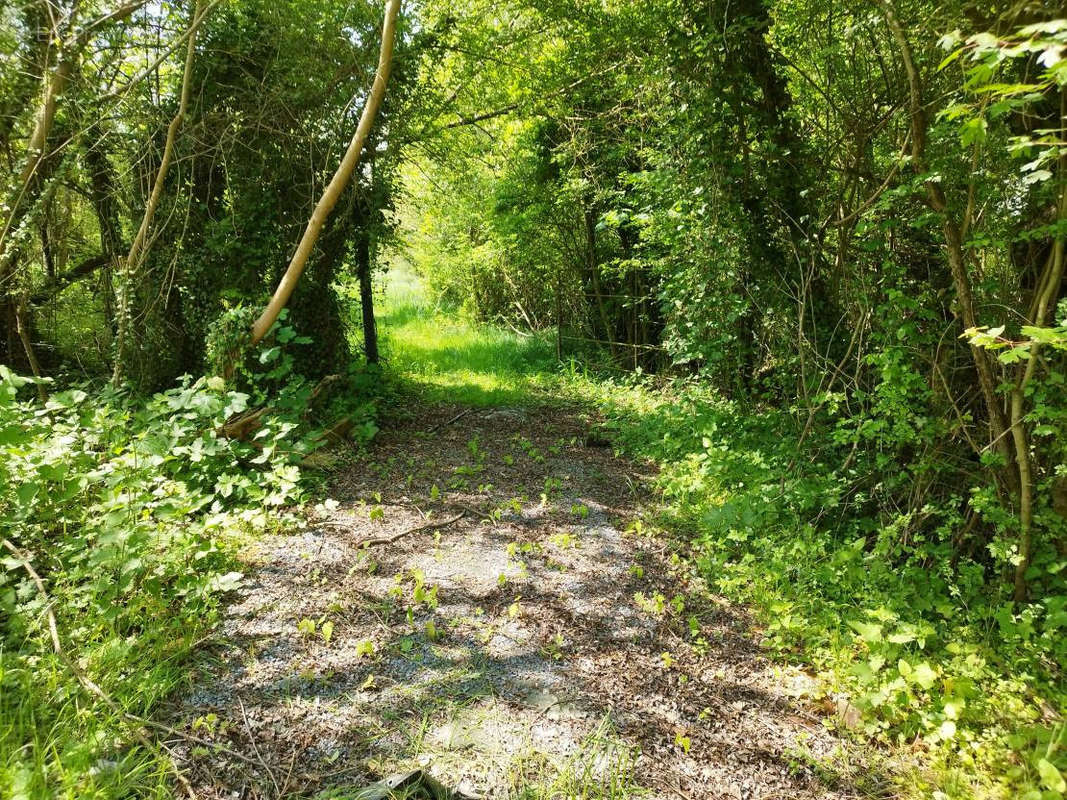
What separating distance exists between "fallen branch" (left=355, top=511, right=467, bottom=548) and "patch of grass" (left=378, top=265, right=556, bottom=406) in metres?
3.34

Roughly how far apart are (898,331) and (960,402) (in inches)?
19.9

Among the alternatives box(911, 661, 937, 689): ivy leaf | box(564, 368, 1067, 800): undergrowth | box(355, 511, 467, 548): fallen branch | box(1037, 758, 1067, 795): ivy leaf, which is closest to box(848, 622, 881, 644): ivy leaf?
box(564, 368, 1067, 800): undergrowth

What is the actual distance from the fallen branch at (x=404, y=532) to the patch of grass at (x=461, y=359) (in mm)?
3343

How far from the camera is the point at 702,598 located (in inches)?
126

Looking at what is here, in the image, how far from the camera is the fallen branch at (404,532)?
352 cm

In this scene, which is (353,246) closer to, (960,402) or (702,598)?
(702,598)

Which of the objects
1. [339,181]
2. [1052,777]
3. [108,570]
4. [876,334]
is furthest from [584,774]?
[339,181]

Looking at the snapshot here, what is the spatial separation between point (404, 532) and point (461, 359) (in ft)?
20.2

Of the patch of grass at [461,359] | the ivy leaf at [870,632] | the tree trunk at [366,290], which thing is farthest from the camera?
the patch of grass at [461,359]

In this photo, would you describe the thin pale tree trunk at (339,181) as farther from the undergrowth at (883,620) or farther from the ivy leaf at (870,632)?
the ivy leaf at (870,632)

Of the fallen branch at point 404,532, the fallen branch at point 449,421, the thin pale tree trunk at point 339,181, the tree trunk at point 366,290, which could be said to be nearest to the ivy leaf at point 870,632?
the fallen branch at point 404,532

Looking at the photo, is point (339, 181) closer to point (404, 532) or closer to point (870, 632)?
point (404, 532)

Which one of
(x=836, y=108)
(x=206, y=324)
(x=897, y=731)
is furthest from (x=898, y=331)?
(x=206, y=324)

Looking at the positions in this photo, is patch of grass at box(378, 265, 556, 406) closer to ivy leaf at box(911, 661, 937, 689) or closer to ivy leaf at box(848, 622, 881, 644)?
ivy leaf at box(848, 622, 881, 644)
